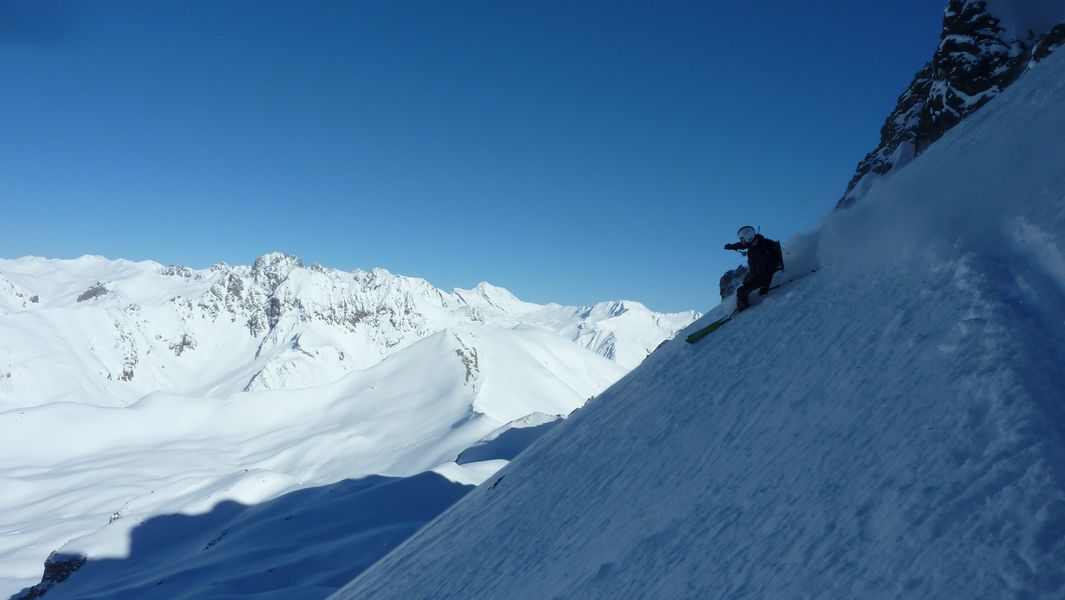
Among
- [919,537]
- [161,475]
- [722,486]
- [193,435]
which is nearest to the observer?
[919,537]

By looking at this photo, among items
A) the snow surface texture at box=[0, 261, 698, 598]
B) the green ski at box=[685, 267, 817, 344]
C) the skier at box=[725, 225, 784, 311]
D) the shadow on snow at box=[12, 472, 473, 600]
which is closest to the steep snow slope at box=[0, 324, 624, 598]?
the snow surface texture at box=[0, 261, 698, 598]

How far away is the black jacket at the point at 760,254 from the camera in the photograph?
1270 cm

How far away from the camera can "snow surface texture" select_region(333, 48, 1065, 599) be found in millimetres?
4352

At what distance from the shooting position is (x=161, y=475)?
78312 mm

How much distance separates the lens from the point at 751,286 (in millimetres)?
13531

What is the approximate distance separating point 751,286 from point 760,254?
39.6 inches

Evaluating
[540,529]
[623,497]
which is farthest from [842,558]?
[540,529]

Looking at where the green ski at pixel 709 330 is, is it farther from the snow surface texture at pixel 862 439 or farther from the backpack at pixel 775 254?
the backpack at pixel 775 254

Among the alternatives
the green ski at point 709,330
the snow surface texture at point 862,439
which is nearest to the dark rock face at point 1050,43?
the snow surface texture at point 862,439

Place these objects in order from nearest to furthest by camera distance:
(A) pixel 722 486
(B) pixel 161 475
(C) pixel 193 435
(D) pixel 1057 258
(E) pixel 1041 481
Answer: (E) pixel 1041 481
(D) pixel 1057 258
(A) pixel 722 486
(B) pixel 161 475
(C) pixel 193 435

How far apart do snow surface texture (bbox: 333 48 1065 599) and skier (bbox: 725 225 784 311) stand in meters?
0.55

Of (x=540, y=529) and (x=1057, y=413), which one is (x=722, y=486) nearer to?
(x=1057, y=413)

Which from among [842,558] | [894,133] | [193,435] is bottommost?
[842,558]

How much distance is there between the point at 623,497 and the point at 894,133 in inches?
1265
